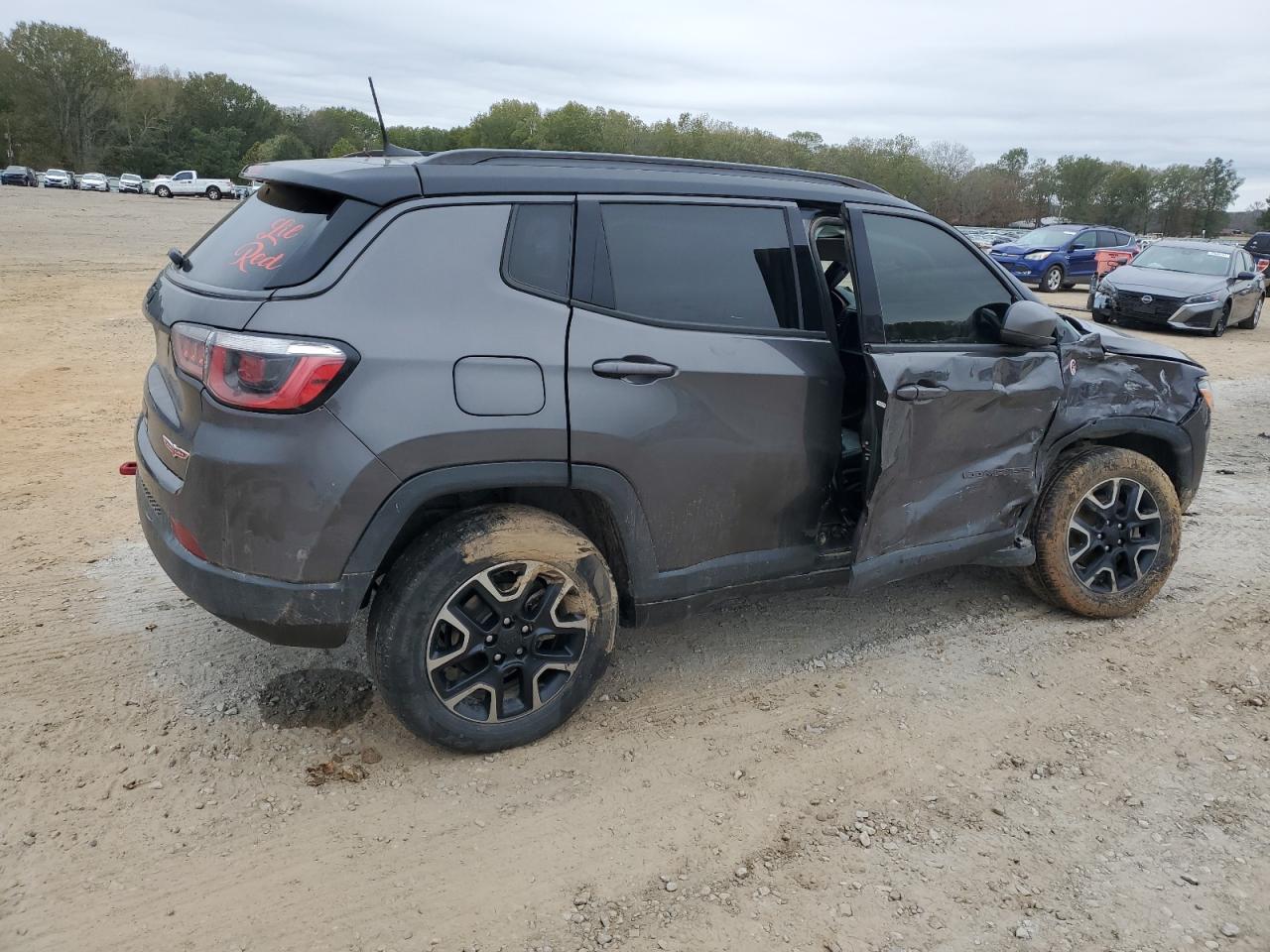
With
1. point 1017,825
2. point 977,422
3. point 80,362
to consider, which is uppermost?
point 977,422

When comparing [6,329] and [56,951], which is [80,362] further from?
[56,951]

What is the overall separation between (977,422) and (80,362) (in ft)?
26.1

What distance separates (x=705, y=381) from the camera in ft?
10.2

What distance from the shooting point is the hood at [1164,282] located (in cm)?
1434

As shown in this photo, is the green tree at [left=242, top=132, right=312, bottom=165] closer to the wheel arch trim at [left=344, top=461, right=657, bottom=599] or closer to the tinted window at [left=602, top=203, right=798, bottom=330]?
the tinted window at [left=602, top=203, right=798, bottom=330]

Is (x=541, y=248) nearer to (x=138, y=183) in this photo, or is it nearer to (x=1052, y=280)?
(x=1052, y=280)

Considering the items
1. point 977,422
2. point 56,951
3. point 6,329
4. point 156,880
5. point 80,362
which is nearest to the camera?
point 56,951

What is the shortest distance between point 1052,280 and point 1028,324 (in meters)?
19.6

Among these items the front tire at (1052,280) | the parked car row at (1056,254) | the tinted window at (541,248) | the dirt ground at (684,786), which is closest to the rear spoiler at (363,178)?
the tinted window at (541,248)

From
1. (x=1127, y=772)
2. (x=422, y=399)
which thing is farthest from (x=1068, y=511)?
(x=422, y=399)

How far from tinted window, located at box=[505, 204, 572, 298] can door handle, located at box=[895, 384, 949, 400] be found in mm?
1290

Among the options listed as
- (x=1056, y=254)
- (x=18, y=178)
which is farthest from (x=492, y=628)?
(x=18, y=178)

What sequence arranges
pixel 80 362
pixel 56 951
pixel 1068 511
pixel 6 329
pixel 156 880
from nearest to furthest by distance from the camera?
pixel 56 951 → pixel 156 880 → pixel 1068 511 → pixel 80 362 → pixel 6 329

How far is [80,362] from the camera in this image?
27.3 feet
